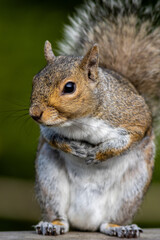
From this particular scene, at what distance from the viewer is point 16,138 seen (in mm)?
2951

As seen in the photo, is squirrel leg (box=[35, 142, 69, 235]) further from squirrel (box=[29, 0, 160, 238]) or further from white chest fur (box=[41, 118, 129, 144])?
white chest fur (box=[41, 118, 129, 144])

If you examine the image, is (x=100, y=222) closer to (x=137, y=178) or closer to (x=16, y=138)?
(x=137, y=178)

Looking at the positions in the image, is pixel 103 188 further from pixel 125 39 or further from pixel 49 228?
pixel 125 39

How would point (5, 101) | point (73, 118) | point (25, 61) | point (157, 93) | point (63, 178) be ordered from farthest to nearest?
point (25, 61), point (5, 101), point (157, 93), point (63, 178), point (73, 118)

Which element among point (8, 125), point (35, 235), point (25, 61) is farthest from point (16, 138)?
point (35, 235)

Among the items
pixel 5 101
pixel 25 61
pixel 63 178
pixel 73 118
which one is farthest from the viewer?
pixel 25 61

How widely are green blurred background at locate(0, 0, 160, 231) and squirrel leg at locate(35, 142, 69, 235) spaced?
0.22 metres

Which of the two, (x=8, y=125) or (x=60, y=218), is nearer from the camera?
(x=60, y=218)

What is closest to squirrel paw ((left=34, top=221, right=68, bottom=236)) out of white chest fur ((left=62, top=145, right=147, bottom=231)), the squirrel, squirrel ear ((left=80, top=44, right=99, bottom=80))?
the squirrel

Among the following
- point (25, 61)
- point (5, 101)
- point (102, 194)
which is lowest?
point (102, 194)

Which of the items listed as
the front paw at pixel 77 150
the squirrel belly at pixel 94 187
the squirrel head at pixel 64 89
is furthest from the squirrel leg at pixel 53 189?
the squirrel head at pixel 64 89

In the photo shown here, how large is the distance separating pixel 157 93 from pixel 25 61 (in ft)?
2.62

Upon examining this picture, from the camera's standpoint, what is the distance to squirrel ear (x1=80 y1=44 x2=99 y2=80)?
2090mm

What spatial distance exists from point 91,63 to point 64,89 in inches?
7.8
